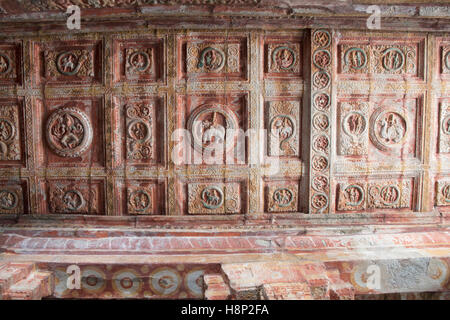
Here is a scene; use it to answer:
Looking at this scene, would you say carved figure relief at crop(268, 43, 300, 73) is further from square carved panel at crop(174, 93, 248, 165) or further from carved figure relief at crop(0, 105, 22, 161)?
carved figure relief at crop(0, 105, 22, 161)

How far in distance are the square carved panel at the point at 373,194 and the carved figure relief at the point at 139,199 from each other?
120 inches

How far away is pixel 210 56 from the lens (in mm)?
4312

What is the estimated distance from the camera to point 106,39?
14.0ft

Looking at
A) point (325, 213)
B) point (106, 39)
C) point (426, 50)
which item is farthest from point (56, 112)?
point (426, 50)

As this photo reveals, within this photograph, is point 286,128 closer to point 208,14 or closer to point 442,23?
point 208,14

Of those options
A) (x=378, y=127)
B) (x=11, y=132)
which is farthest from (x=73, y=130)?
(x=378, y=127)

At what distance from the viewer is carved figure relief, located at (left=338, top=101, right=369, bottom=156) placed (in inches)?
175

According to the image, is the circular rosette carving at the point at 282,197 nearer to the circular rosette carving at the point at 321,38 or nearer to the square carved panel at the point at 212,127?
the square carved panel at the point at 212,127

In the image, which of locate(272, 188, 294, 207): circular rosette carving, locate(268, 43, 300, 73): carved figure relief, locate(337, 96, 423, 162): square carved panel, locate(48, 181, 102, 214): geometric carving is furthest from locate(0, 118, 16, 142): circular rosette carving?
locate(337, 96, 423, 162): square carved panel

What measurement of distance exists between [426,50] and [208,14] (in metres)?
3.47

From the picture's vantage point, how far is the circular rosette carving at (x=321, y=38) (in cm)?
427

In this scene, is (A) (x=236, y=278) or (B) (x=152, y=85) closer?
(A) (x=236, y=278)

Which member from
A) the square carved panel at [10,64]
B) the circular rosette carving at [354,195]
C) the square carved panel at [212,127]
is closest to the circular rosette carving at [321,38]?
the square carved panel at [212,127]

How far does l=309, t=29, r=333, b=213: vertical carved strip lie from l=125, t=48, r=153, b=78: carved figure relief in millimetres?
2534
